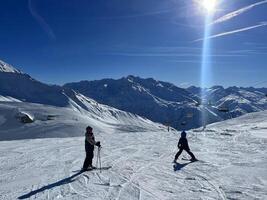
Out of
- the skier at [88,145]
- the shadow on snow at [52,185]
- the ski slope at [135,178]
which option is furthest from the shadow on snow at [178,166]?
the shadow on snow at [52,185]

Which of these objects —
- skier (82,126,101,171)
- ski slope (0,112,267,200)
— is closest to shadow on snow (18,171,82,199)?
ski slope (0,112,267,200)

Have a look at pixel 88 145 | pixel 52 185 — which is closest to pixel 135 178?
pixel 88 145

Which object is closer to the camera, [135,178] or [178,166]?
[135,178]

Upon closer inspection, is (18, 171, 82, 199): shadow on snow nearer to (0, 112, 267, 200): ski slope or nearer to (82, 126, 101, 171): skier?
(0, 112, 267, 200): ski slope

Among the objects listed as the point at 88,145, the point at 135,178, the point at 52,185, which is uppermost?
the point at 88,145

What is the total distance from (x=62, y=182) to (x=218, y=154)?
44.9 feet

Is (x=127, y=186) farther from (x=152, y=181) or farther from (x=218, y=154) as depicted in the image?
(x=218, y=154)

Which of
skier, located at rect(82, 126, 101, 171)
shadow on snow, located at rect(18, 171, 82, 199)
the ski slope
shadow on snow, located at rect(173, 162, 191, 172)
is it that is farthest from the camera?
shadow on snow, located at rect(173, 162, 191, 172)

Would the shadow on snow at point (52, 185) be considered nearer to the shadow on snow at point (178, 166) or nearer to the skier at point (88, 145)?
the skier at point (88, 145)

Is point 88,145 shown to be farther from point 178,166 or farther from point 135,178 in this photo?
point 178,166

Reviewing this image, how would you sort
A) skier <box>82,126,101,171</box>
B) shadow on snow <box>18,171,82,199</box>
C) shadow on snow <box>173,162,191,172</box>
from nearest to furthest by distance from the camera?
shadow on snow <box>18,171,82,199</box>, skier <box>82,126,101,171</box>, shadow on snow <box>173,162,191,172</box>

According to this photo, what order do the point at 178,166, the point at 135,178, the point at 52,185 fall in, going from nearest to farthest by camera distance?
the point at 52,185 < the point at 135,178 < the point at 178,166

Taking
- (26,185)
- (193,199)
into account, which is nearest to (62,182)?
(26,185)

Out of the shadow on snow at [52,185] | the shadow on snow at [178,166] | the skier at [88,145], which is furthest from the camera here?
the shadow on snow at [178,166]
